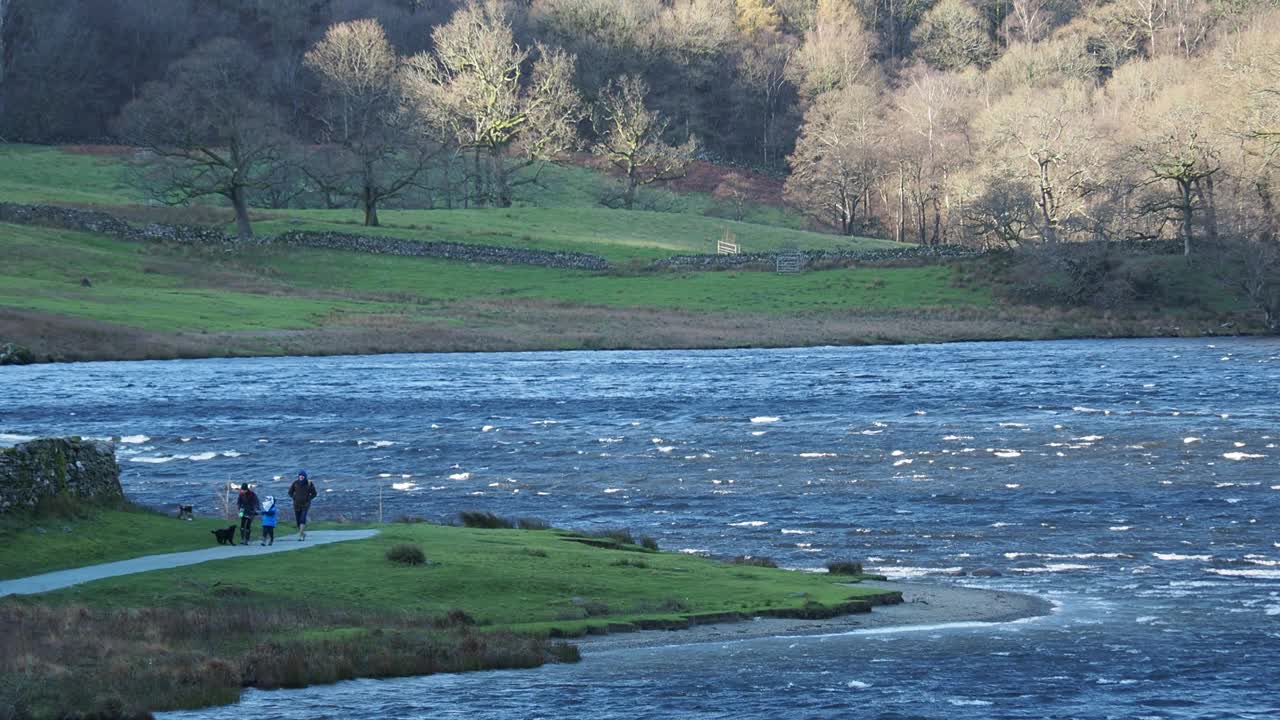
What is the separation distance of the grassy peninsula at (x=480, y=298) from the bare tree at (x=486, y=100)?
36.9 ft

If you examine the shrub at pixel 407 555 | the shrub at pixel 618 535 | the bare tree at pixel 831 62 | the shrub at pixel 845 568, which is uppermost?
the bare tree at pixel 831 62

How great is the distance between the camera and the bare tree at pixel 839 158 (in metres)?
130

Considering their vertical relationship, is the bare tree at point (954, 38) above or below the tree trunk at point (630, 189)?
above

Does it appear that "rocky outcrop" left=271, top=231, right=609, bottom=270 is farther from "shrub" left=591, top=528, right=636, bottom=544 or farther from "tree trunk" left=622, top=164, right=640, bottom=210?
"shrub" left=591, top=528, right=636, bottom=544

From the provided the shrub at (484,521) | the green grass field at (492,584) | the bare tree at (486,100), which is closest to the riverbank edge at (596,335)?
the bare tree at (486,100)

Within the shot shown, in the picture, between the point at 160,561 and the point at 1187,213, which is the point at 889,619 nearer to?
the point at 160,561

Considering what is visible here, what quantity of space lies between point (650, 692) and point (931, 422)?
35.1m

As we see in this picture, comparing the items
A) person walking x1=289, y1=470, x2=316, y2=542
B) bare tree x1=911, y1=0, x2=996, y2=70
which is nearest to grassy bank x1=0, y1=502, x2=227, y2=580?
person walking x1=289, y1=470, x2=316, y2=542

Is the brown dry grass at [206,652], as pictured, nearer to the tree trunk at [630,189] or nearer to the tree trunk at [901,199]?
the tree trunk at [901,199]

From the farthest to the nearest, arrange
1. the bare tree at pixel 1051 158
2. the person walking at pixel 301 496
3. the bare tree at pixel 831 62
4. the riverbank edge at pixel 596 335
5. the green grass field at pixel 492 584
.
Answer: the bare tree at pixel 831 62 → the bare tree at pixel 1051 158 → the riverbank edge at pixel 596 335 → the person walking at pixel 301 496 → the green grass field at pixel 492 584

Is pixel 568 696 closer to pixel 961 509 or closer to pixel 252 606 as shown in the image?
pixel 252 606

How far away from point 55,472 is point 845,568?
50.0 ft

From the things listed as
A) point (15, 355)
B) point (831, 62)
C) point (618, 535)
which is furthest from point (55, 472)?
point (831, 62)

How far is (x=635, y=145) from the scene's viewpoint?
452 feet
